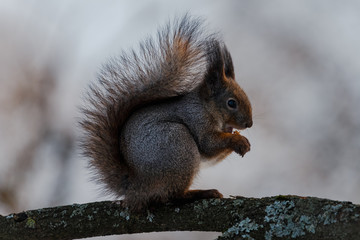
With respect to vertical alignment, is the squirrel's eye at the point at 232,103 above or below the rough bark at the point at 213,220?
above

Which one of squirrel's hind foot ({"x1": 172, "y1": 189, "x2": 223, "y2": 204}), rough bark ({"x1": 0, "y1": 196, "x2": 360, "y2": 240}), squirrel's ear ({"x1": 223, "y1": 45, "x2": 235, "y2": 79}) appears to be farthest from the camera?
squirrel's ear ({"x1": 223, "y1": 45, "x2": 235, "y2": 79})

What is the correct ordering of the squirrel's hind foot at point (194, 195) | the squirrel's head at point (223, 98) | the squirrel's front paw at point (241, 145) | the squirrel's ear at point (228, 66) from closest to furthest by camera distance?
the squirrel's hind foot at point (194, 195)
the squirrel's front paw at point (241, 145)
the squirrel's head at point (223, 98)
the squirrel's ear at point (228, 66)

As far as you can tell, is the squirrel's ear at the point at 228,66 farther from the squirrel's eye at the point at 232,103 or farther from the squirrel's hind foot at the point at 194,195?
the squirrel's hind foot at the point at 194,195

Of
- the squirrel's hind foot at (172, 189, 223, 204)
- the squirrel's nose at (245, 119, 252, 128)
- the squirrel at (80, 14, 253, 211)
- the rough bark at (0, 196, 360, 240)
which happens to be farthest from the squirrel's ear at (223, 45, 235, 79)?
the rough bark at (0, 196, 360, 240)

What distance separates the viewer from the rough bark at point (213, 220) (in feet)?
5.86

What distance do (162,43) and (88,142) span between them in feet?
2.65

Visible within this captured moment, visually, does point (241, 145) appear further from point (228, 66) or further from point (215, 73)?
point (228, 66)

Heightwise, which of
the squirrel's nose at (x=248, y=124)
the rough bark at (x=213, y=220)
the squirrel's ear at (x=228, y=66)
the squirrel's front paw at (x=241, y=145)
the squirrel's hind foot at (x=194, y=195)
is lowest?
the rough bark at (x=213, y=220)

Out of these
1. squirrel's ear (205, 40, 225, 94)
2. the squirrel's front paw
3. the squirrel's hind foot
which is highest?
squirrel's ear (205, 40, 225, 94)

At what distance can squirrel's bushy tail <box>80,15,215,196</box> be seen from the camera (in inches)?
104

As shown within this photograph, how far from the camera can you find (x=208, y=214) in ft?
7.49

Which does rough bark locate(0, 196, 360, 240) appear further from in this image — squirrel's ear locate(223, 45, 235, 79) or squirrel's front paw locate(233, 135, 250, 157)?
squirrel's ear locate(223, 45, 235, 79)

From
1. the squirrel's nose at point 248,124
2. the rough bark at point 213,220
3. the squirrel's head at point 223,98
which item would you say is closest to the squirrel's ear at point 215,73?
the squirrel's head at point 223,98

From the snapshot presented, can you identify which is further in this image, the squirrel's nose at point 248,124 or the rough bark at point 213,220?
A: the squirrel's nose at point 248,124
